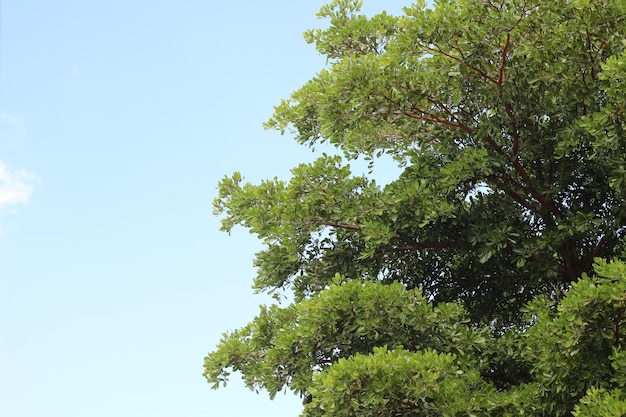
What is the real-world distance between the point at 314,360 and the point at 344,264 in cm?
164

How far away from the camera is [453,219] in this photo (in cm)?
1067

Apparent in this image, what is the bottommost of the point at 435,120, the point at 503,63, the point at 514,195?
the point at 514,195

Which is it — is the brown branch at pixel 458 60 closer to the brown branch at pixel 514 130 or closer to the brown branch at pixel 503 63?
the brown branch at pixel 503 63

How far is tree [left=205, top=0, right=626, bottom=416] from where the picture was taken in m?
8.45

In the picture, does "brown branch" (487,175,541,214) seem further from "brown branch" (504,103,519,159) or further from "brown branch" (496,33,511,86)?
"brown branch" (496,33,511,86)

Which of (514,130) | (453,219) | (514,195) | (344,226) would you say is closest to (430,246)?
(453,219)

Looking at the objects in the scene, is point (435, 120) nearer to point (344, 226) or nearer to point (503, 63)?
point (503, 63)

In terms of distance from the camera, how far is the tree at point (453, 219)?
27.7 ft

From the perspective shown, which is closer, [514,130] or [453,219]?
[514,130]

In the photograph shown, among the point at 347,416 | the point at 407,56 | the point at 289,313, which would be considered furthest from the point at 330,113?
the point at 347,416

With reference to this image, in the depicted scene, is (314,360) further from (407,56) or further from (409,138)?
(407,56)

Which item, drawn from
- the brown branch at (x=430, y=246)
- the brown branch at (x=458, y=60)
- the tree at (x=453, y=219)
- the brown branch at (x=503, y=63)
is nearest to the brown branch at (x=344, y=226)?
the tree at (x=453, y=219)

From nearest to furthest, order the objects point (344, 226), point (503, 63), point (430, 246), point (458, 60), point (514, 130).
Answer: point (458, 60)
point (503, 63)
point (514, 130)
point (344, 226)
point (430, 246)

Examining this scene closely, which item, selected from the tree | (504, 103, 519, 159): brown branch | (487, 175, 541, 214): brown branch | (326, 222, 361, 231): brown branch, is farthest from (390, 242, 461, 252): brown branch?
(504, 103, 519, 159): brown branch
